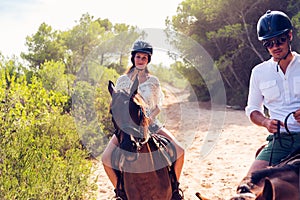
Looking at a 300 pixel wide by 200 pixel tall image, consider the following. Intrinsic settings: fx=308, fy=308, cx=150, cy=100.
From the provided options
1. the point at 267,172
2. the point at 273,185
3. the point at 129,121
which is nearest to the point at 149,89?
the point at 129,121

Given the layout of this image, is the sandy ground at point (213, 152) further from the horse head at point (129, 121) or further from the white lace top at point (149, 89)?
the horse head at point (129, 121)

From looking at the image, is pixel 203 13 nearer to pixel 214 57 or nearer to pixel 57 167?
pixel 214 57

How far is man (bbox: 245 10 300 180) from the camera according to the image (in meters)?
2.67

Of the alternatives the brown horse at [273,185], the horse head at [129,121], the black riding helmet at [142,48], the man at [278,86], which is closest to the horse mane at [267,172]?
the brown horse at [273,185]

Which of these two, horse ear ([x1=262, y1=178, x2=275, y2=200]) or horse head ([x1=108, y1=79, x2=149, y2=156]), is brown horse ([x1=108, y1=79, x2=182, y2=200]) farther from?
horse ear ([x1=262, y1=178, x2=275, y2=200])

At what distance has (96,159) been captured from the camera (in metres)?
7.90

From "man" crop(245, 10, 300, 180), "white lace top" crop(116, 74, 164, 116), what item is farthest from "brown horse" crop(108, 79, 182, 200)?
"man" crop(245, 10, 300, 180)

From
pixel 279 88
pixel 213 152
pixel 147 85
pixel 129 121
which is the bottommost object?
pixel 213 152

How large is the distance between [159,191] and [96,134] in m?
5.20

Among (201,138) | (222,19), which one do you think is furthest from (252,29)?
(201,138)

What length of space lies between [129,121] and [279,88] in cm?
137

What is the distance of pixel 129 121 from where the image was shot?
273cm

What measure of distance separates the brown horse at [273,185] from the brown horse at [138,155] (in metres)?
1.17

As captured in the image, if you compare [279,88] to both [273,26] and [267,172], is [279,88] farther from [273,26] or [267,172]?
[267,172]
